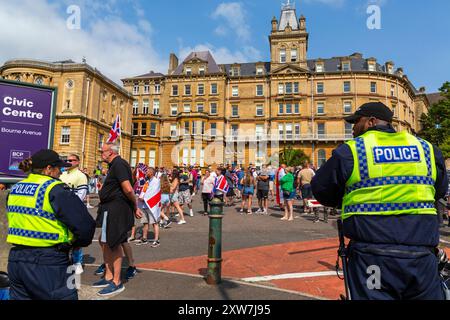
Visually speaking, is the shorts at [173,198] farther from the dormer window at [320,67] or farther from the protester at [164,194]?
the dormer window at [320,67]

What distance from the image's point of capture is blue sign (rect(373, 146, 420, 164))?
211 centimetres

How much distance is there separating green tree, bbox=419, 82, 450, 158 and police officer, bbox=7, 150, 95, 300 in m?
45.4

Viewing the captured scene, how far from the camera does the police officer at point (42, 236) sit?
8.25 feet

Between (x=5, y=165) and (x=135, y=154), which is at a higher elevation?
(x=135, y=154)

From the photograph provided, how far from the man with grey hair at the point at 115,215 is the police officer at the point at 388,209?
123 inches

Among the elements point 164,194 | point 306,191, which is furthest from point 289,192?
point 164,194

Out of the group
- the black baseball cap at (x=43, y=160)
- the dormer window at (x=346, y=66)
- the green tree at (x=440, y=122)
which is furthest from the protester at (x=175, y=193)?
the dormer window at (x=346, y=66)

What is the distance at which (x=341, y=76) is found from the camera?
46438 millimetres

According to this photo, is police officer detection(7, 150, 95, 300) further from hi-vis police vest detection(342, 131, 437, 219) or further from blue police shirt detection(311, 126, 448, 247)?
hi-vis police vest detection(342, 131, 437, 219)

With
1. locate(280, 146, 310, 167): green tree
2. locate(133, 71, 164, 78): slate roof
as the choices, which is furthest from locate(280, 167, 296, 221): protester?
locate(133, 71, 164, 78): slate roof

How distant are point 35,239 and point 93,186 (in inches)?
769
